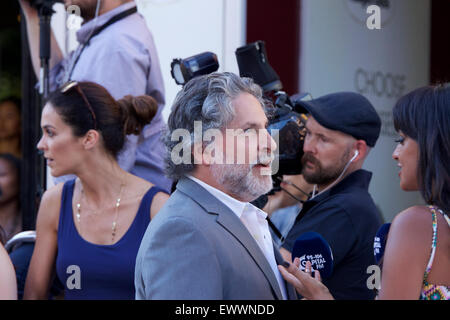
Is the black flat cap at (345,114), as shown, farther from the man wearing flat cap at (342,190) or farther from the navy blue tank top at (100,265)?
the navy blue tank top at (100,265)

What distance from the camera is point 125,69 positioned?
3291 mm

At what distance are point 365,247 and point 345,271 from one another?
0.41ft

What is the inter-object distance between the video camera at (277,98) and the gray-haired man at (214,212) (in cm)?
63

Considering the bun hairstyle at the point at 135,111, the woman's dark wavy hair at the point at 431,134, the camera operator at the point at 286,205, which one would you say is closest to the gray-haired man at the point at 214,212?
the woman's dark wavy hair at the point at 431,134

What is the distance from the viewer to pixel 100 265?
2.81m

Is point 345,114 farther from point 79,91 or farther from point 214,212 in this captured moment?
point 214,212

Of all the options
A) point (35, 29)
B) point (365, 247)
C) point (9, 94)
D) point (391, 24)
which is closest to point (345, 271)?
point (365, 247)

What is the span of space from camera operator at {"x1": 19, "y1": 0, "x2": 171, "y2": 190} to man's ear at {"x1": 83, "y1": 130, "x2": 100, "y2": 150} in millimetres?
160

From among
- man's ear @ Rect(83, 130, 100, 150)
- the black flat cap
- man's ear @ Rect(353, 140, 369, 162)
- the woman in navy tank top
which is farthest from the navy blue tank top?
man's ear @ Rect(353, 140, 369, 162)

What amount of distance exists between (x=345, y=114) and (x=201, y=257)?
1.43 meters

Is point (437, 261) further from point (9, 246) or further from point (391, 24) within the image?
point (391, 24)

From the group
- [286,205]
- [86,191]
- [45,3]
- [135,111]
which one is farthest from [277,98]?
[286,205]

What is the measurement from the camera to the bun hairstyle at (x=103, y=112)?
3031 millimetres
